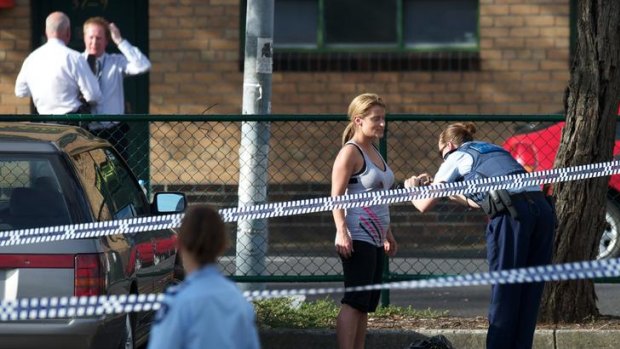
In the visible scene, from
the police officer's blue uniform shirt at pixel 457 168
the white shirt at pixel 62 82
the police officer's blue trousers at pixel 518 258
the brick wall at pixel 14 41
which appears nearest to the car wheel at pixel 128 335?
the police officer's blue uniform shirt at pixel 457 168

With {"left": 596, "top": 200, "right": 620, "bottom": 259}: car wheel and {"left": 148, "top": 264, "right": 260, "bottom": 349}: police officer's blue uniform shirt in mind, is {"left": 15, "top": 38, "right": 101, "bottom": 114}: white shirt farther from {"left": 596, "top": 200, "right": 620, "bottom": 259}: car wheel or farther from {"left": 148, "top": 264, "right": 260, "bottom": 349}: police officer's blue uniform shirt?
{"left": 148, "top": 264, "right": 260, "bottom": 349}: police officer's blue uniform shirt

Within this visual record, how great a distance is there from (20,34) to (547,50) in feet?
18.5

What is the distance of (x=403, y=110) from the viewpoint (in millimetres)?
14375

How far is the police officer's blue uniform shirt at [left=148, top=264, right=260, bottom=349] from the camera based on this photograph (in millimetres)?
4094

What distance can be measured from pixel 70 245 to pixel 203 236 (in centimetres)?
195

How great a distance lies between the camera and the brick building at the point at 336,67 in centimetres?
1427

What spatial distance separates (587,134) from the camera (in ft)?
28.5

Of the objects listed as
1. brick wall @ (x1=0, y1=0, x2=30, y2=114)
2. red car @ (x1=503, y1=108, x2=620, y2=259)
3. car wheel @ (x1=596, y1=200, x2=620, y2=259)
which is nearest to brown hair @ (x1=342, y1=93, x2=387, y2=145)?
red car @ (x1=503, y1=108, x2=620, y2=259)

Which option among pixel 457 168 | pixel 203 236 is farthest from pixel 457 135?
pixel 203 236

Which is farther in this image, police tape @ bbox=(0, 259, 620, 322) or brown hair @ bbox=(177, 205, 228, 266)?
police tape @ bbox=(0, 259, 620, 322)

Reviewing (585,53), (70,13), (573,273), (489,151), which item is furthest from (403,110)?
A: (573,273)

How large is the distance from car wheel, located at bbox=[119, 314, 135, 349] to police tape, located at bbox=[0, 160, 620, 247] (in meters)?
0.43

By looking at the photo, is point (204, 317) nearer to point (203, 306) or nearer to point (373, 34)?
point (203, 306)

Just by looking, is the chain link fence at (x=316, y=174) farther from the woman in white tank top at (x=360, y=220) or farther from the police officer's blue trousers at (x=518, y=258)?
the police officer's blue trousers at (x=518, y=258)
